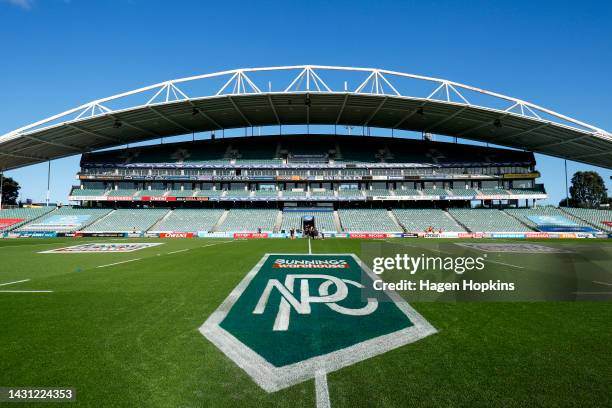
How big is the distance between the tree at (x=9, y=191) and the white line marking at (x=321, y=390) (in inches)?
4240

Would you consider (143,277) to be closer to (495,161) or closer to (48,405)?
(48,405)

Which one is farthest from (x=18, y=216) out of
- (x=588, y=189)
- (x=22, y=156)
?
(x=588, y=189)

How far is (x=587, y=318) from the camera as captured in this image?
574 cm

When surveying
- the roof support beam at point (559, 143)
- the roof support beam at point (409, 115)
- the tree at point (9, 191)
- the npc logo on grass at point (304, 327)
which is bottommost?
the npc logo on grass at point (304, 327)

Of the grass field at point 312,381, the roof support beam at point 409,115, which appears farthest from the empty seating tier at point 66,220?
the roof support beam at point 409,115

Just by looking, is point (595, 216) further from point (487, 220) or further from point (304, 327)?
point (304, 327)

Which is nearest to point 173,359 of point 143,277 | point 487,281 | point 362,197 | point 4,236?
point 143,277

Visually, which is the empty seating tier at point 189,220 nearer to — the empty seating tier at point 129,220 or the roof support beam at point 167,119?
the empty seating tier at point 129,220

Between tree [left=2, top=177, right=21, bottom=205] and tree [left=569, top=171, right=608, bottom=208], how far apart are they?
6343 inches

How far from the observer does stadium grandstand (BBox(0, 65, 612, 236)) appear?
41750mm

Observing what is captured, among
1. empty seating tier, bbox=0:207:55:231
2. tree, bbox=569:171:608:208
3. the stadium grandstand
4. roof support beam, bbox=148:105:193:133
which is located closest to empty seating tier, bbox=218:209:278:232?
the stadium grandstand

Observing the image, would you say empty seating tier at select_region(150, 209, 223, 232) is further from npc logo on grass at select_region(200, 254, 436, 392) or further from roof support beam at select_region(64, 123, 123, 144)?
npc logo on grass at select_region(200, 254, 436, 392)

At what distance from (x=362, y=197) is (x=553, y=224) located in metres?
27.3

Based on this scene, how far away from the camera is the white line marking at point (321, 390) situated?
304cm
